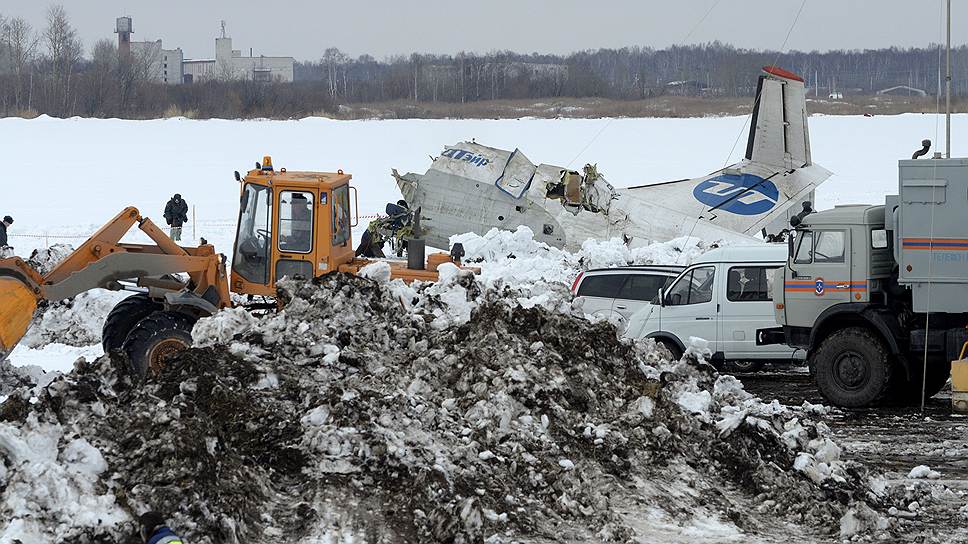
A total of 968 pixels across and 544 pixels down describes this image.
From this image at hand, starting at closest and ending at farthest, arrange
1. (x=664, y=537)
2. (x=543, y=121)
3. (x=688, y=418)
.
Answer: (x=664, y=537), (x=688, y=418), (x=543, y=121)

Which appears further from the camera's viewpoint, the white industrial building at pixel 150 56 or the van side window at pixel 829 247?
the white industrial building at pixel 150 56

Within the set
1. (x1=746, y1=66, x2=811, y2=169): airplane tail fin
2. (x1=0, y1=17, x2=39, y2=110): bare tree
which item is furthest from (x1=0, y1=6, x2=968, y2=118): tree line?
(x1=746, y1=66, x2=811, y2=169): airplane tail fin

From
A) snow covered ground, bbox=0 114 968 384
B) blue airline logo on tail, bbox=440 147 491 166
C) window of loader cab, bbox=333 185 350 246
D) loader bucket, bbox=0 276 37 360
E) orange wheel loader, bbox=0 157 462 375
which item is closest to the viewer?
loader bucket, bbox=0 276 37 360

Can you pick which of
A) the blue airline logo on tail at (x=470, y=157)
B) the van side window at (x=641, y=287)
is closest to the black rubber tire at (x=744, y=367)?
the van side window at (x=641, y=287)

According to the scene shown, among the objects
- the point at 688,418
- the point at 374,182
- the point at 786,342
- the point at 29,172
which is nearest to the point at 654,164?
the point at 374,182

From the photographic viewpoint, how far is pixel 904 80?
109 metres

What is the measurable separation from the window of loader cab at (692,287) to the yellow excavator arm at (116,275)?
6.06 meters

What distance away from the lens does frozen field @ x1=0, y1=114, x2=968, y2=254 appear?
4072 centimetres

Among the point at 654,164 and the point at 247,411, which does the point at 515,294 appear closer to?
the point at 247,411

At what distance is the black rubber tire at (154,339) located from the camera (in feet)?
41.4

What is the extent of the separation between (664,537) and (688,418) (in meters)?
2.00

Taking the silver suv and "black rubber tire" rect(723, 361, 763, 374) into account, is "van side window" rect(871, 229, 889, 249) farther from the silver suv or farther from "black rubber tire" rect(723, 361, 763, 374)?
the silver suv

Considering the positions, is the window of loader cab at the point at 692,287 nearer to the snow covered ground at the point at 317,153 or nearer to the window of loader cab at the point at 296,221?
the window of loader cab at the point at 296,221

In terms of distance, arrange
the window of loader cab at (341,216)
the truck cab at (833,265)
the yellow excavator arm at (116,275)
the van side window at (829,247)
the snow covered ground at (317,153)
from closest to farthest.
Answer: the yellow excavator arm at (116,275) → the window of loader cab at (341,216) → the truck cab at (833,265) → the van side window at (829,247) → the snow covered ground at (317,153)
